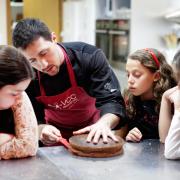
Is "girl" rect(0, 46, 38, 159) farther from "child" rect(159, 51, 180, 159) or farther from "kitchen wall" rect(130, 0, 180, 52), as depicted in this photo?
"kitchen wall" rect(130, 0, 180, 52)

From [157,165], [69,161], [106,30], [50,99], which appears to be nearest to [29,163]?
[69,161]

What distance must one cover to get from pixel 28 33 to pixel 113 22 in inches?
68.3

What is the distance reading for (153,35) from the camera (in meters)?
2.68

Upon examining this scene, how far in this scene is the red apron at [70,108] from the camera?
1.49 meters

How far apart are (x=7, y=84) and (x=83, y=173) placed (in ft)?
0.96

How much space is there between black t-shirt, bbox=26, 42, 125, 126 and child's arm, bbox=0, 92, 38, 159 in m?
0.36

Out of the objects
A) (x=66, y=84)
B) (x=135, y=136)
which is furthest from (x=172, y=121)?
(x=66, y=84)

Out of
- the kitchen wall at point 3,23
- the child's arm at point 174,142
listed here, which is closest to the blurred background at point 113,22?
the kitchen wall at point 3,23

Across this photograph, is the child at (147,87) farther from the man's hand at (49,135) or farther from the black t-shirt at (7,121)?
the black t-shirt at (7,121)

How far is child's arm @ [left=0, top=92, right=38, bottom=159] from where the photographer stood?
1.07 metres

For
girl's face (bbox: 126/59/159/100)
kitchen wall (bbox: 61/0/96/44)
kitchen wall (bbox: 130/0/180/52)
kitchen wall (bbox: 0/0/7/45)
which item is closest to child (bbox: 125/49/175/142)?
girl's face (bbox: 126/59/159/100)

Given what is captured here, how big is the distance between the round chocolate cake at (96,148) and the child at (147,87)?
32 cm

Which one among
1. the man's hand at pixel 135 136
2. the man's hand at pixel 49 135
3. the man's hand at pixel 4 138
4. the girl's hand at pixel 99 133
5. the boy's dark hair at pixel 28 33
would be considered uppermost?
the boy's dark hair at pixel 28 33

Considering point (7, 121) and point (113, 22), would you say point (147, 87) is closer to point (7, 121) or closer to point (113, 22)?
point (7, 121)
